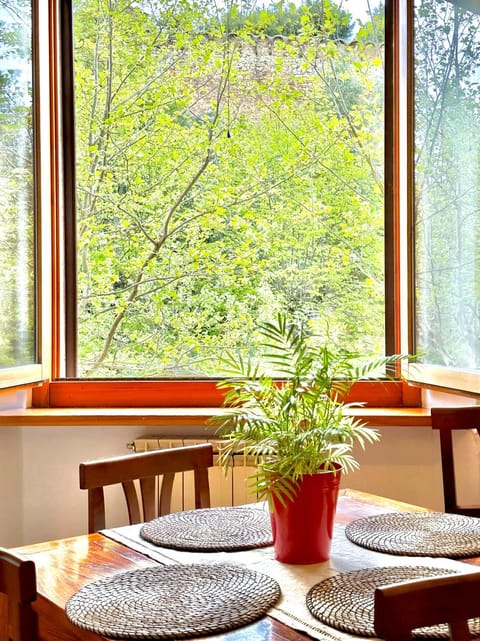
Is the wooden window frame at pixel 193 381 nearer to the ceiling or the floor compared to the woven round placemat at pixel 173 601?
nearer to the ceiling

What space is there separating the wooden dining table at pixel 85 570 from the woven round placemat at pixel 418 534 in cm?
6

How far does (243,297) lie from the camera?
3.43m

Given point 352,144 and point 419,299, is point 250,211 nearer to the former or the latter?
point 352,144

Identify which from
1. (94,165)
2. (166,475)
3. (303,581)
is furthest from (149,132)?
(303,581)

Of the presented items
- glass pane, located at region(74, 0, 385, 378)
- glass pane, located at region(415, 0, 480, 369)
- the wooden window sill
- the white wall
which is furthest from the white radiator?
glass pane, located at region(415, 0, 480, 369)

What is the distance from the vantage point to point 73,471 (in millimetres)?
3176

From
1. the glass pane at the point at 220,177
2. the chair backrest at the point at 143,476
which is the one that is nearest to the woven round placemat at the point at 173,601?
the chair backrest at the point at 143,476

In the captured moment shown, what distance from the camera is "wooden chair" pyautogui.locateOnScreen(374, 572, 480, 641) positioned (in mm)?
987

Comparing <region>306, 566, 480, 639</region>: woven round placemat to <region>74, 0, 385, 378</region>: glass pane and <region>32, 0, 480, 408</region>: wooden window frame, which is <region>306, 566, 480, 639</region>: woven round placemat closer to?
<region>32, 0, 480, 408</region>: wooden window frame

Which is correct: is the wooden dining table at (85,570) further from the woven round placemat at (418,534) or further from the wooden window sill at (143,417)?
the wooden window sill at (143,417)

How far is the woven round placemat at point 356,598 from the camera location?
131cm

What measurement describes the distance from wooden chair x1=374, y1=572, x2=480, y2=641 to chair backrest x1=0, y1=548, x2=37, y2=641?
0.48 metres

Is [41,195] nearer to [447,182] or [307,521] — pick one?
[447,182]

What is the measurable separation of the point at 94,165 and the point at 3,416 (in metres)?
1.12
